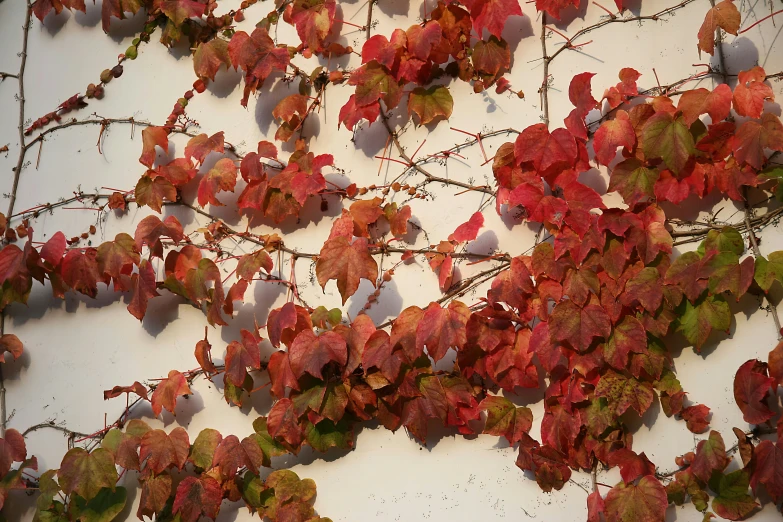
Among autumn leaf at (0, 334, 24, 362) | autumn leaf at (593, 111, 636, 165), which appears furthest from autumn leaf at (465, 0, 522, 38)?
autumn leaf at (0, 334, 24, 362)

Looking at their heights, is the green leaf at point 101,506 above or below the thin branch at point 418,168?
below

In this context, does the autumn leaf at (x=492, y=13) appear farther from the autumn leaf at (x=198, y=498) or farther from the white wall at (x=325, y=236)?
the autumn leaf at (x=198, y=498)

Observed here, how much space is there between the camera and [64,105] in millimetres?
2473

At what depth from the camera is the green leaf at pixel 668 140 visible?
1684 mm

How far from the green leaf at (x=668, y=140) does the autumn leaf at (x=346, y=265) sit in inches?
28.4

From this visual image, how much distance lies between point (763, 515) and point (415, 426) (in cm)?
81

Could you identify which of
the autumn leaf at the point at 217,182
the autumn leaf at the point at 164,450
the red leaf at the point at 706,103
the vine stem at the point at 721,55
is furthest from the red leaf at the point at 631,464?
the autumn leaf at the point at 217,182

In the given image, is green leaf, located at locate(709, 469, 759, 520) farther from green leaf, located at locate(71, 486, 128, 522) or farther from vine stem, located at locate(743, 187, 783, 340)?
green leaf, located at locate(71, 486, 128, 522)

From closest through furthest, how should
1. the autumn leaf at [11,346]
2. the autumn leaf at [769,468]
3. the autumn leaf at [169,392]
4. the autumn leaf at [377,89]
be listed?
the autumn leaf at [769,468] < the autumn leaf at [377,89] < the autumn leaf at [169,392] < the autumn leaf at [11,346]

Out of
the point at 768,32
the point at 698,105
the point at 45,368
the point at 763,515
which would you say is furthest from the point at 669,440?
the point at 45,368

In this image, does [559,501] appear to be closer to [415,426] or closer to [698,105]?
[415,426]

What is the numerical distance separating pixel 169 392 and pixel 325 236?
2.07 ft

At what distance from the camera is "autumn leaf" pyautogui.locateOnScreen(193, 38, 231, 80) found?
7.25ft

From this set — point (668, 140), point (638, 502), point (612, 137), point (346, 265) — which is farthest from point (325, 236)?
point (638, 502)
